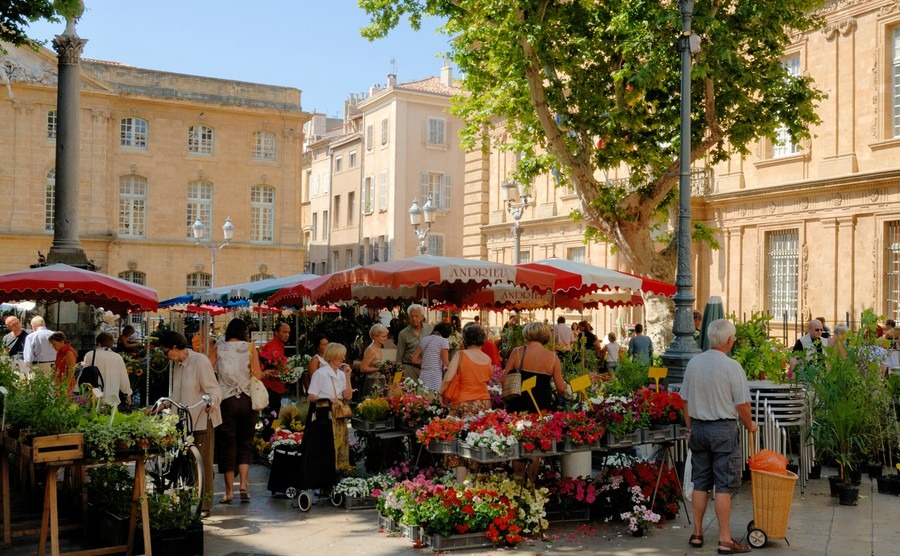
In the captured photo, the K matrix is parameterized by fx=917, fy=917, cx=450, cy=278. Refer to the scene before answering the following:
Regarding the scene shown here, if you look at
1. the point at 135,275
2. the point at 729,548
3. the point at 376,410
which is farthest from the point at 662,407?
the point at 135,275

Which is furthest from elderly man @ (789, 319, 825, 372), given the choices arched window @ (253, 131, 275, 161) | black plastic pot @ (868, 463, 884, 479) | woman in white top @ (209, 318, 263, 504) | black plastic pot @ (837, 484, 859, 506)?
arched window @ (253, 131, 275, 161)

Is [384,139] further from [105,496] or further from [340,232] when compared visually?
[105,496]

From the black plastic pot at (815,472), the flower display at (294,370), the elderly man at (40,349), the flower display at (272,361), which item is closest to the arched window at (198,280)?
the flower display at (294,370)

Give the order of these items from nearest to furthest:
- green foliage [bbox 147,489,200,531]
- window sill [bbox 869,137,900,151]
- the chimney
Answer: green foliage [bbox 147,489,200,531]
window sill [bbox 869,137,900,151]
the chimney

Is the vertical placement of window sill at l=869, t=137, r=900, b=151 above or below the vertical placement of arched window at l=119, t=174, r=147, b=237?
below

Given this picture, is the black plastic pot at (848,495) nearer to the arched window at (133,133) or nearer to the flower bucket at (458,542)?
the flower bucket at (458,542)

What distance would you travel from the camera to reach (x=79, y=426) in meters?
6.69

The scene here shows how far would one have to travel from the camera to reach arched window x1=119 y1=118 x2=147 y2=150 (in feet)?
147

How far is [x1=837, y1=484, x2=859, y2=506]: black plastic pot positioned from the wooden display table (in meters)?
6.82

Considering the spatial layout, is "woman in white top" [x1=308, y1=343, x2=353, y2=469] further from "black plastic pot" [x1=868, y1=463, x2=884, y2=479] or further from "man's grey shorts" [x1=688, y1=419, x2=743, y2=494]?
"black plastic pot" [x1=868, y1=463, x2=884, y2=479]

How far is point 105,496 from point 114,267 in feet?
127

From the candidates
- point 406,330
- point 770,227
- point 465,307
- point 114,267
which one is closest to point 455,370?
point 406,330

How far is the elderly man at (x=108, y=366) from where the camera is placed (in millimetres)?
11164

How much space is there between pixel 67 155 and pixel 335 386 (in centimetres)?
945
